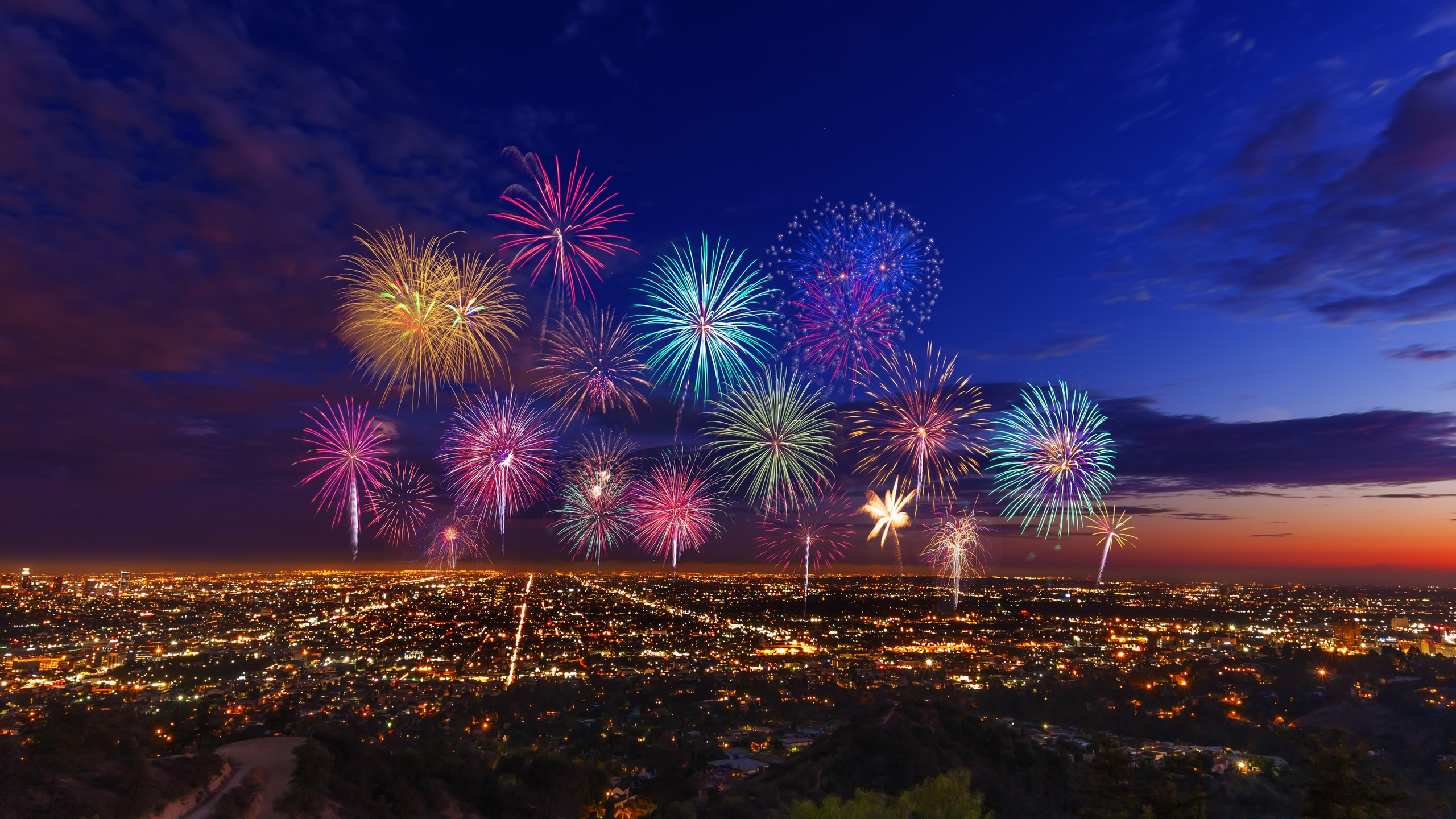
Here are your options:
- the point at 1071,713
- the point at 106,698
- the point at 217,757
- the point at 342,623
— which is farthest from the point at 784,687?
the point at 342,623

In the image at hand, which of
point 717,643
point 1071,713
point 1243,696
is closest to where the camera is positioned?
point 1071,713

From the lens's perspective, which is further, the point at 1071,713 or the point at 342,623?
the point at 342,623

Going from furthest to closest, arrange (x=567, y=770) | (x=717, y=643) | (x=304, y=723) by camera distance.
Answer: (x=717, y=643), (x=304, y=723), (x=567, y=770)

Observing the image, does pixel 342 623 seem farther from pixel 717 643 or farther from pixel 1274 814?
pixel 1274 814

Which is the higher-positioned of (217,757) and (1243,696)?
(217,757)

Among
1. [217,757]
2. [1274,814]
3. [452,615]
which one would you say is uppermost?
[217,757]

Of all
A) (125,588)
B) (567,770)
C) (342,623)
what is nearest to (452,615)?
(342,623)
